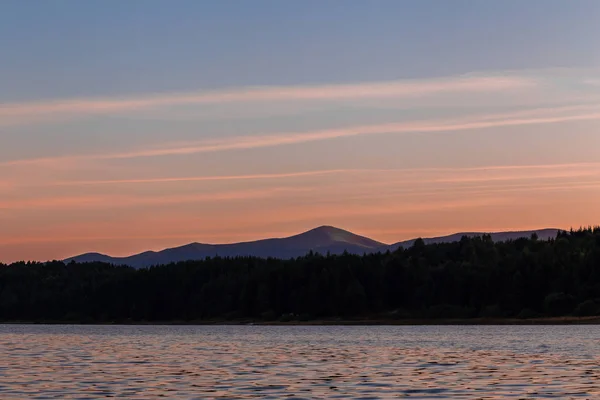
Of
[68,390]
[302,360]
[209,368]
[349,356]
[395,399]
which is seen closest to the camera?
[395,399]

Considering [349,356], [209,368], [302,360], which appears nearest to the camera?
[209,368]

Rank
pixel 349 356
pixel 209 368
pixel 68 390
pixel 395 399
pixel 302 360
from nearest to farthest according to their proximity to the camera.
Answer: pixel 395 399 < pixel 68 390 < pixel 209 368 < pixel 302 360 < pixel 349 356

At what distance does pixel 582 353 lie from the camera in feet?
279

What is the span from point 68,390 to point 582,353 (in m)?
44.7

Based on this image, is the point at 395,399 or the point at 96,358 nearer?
the point at 395,399

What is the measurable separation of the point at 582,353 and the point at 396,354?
1370 centimetres

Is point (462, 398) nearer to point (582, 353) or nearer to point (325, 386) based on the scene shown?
point (325, 386)

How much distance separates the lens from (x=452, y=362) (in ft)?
245

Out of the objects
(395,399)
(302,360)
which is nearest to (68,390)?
(395,399)

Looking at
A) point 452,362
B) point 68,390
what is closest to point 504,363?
point 452,362

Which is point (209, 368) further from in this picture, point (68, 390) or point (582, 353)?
point (582, 353)

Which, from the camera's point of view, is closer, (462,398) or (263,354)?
(462,398)

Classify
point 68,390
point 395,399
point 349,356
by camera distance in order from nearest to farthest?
point 395,399, point 68,390, point 349,356

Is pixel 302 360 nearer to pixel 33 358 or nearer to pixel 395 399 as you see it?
pixel 33 358
